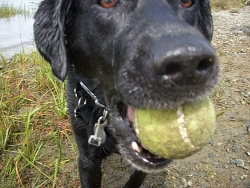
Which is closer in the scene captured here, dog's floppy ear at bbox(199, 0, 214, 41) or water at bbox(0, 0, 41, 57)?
dog's floppy ear at bbox(199, 0, 214, 41)

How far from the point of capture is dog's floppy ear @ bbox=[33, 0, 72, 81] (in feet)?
5.82

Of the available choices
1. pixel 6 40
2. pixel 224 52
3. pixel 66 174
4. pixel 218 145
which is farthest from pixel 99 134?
pixel 6 40

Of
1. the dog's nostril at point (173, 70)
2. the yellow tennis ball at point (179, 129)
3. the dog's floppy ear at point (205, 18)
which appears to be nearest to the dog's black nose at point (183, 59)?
the dog's nostril at point (173, 70)

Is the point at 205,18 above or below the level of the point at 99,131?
above

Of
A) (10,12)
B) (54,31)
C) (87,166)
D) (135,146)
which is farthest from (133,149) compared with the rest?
(10,12)

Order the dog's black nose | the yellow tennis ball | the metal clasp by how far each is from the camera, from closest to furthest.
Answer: the dog's black nose
the yellow tennis ball
the metal clasp

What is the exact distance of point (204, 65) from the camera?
3.77ft

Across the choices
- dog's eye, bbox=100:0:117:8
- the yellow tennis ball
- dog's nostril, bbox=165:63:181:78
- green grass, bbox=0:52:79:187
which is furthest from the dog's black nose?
green grass, bbox=0:52:79:187

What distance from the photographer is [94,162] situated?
2170 millimetres

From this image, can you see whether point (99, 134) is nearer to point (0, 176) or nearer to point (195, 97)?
point (195, 97)

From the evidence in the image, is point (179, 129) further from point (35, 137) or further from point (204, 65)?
point (35, 137)

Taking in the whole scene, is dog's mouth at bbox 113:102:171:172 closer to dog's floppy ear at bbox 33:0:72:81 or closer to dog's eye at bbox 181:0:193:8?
dog's floppy ear at bbox 33:0:72:81

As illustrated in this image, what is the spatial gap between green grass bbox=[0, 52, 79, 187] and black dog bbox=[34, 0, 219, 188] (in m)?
0.46

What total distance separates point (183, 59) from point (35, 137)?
2.26 metres
